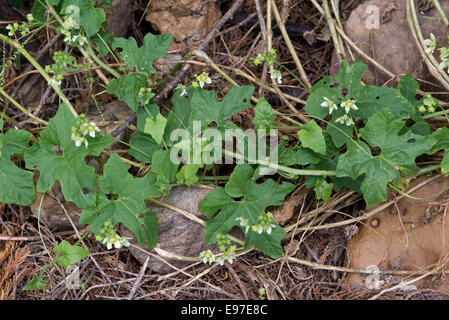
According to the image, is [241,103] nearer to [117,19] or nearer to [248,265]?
[248,265]

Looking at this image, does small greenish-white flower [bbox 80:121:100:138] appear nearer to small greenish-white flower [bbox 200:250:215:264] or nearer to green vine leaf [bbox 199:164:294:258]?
green vine leaf [bbox 199:164:294:258]

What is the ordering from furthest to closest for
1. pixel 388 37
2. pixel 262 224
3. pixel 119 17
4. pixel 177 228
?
pixel 119 17 < pixel 388 37 < pixel 177 228 < pixel 262 224

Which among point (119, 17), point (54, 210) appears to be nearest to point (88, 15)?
point (119, 17)

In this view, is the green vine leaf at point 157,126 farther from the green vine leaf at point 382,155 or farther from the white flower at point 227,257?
the green vine leaf at point 382,155

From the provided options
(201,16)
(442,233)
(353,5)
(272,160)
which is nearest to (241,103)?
(272,160)

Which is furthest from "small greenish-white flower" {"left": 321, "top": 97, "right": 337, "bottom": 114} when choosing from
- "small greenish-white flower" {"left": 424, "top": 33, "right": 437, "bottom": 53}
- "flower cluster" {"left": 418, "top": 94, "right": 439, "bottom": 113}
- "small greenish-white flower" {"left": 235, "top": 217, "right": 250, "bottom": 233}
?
"small greenish-white flower" {"left": 235, "top": 217, "right": 250, "bottom": 233}

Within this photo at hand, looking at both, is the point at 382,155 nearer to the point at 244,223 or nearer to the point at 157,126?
the point at 244,223

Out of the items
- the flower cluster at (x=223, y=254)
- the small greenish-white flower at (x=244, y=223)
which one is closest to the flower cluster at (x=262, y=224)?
the small greenish-white flower at (x=244, y=223)

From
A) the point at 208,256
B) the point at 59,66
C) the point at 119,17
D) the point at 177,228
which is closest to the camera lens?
the point at 208,256
